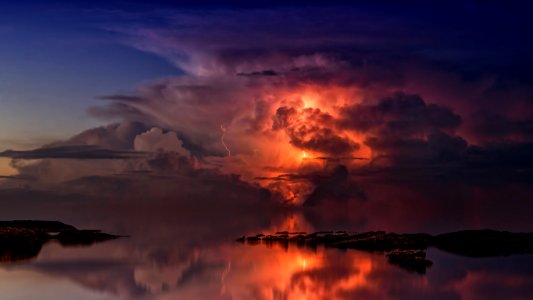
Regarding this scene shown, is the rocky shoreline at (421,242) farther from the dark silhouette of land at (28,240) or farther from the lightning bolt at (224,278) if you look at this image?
the dark silhouette of land at (28,240)

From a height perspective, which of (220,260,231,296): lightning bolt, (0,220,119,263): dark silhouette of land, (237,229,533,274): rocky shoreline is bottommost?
(220,260,231,296): lightning bolt

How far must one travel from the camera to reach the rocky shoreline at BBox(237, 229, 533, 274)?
3445 inches

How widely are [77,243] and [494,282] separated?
66676 mm

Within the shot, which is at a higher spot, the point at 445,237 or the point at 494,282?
the point at 445,237

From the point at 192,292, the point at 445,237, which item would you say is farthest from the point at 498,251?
the point at 192,292

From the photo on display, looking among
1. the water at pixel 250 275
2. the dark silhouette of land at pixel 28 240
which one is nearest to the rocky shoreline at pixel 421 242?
the water at pixel 250 275

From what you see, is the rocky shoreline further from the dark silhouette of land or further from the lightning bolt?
the dark silhouette of land

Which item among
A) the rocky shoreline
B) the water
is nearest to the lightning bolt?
the water

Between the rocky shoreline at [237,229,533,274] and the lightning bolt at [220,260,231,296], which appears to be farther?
Result: the rocky shoreline at [237,229,533,274]

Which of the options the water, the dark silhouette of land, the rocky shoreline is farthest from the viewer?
the rocky shoreline

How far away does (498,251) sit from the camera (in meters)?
87.8

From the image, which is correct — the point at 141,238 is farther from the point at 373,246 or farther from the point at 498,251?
A: the point at 498,251

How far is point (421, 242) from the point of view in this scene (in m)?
94.7

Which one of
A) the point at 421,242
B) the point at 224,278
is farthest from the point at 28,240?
the point at 421,242
